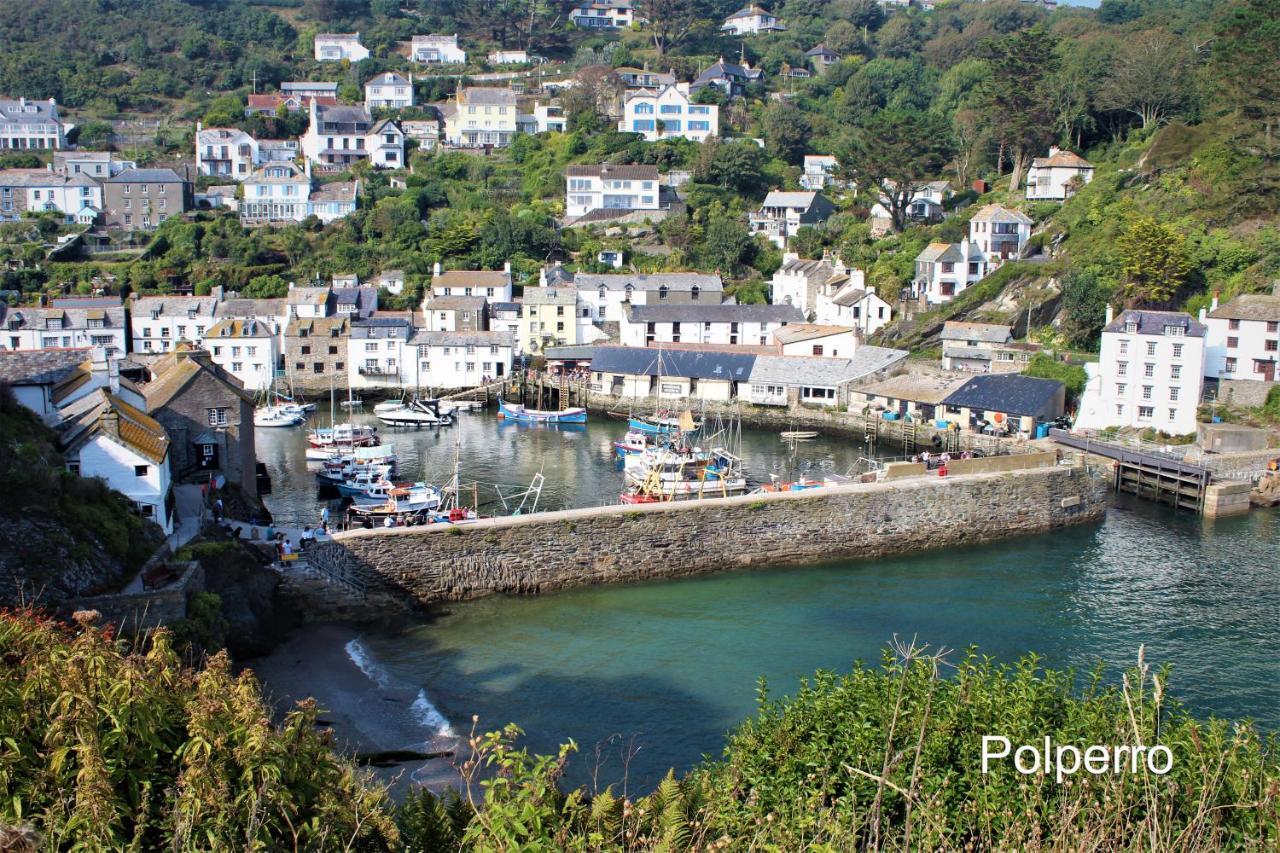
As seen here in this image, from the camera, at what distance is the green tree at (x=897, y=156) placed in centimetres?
5438

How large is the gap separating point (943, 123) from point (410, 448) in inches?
1362

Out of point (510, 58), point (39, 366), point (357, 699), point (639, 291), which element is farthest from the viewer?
point (510, 58)

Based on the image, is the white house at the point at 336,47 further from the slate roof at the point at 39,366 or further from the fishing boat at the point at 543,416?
the slate roof at the point at 39,366

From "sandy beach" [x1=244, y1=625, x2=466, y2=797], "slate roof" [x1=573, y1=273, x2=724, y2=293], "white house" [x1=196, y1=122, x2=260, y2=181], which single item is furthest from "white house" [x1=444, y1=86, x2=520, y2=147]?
"sandy beach" [x1=244, y1=625, x2=466, y2=797]

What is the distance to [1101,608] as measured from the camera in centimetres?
2081

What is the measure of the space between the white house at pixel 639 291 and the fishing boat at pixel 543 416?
967cm

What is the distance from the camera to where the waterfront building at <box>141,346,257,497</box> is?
894 inches

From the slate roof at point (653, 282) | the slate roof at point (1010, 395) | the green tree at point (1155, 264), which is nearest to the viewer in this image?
the slate roof at point (1010, 395)

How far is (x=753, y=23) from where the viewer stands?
96812 mm

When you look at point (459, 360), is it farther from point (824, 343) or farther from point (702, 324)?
point (824, 343)

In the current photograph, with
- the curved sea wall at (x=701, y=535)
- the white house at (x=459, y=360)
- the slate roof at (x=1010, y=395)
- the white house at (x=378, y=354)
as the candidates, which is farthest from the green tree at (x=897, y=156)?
the curved sea wall at (x=701, y=535)

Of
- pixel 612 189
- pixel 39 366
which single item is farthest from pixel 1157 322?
pixel 612 189

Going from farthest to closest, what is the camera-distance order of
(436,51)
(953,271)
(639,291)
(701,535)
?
(436,51), (639,291), (953,271), (701,535)

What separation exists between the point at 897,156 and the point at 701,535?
3700cm
